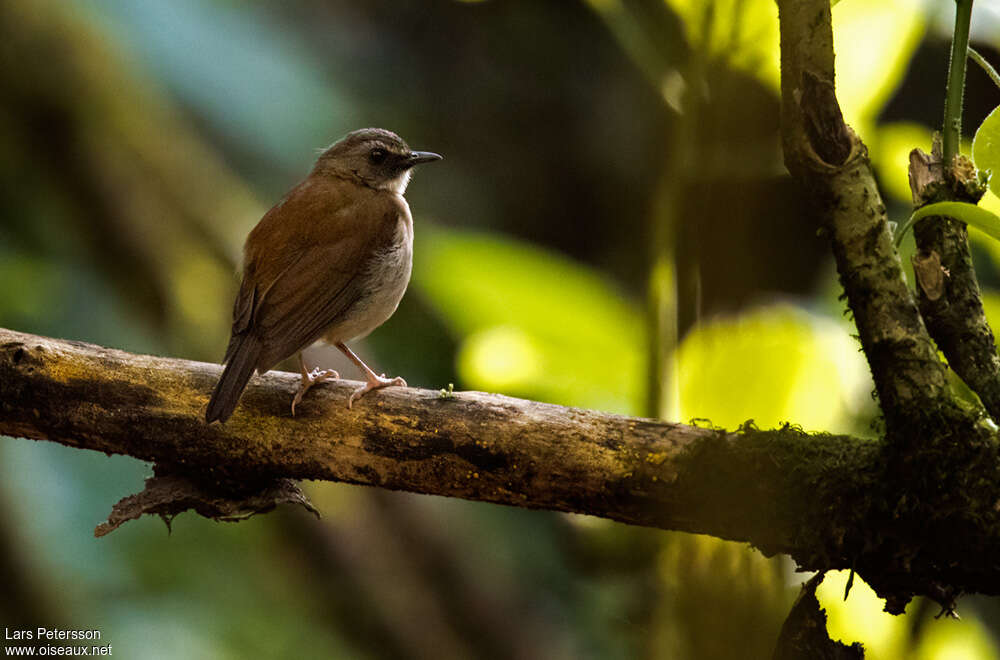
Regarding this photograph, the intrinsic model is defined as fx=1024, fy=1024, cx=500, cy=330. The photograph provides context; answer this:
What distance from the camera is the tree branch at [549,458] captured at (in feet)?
6.14

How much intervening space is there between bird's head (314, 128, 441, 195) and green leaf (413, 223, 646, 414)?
145 cm

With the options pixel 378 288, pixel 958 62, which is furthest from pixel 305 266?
pixel 958 62

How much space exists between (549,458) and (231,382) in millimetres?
915

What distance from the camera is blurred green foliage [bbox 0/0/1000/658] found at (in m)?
2.62

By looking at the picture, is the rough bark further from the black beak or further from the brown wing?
the black beak

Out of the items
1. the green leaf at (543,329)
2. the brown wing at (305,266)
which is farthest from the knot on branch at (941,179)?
the brown wing at (305,266)

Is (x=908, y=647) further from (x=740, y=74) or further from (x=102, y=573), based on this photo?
(x=102, y=573)

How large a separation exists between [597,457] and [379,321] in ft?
5.04

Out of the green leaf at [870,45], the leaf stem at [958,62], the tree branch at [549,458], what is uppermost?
the green leaf at [870,45]

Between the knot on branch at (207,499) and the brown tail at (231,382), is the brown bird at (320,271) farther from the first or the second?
the knot on branch at (207,499)

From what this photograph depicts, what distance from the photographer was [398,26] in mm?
6508

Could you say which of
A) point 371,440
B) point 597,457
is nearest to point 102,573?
point 371,440

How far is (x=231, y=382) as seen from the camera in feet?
8.76

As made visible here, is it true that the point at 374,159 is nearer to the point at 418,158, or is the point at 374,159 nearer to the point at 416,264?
the point at 418,158
